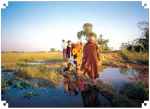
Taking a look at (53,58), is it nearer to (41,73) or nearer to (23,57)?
(41,73)

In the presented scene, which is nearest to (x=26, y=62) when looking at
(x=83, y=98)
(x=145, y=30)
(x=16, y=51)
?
(x=16, y=51)

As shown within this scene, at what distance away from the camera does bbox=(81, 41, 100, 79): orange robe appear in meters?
3.06

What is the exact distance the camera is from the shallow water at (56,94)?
9.95 feet

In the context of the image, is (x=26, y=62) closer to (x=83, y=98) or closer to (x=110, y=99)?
(x=83, y=98)

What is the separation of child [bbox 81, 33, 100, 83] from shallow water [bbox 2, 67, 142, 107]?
8 centimetres

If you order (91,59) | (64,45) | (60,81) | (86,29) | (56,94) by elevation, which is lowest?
(56,94)

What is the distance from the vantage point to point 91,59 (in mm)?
3064

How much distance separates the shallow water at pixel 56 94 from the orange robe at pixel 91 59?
8 centimetres

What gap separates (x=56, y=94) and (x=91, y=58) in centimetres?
45

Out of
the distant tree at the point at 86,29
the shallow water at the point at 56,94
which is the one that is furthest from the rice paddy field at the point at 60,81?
the distant tree at the point at 86,29

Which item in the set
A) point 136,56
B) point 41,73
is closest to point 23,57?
point 41,73

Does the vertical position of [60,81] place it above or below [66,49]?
below

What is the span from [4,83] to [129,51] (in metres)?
1.17

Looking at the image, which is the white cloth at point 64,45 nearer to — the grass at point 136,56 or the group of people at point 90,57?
the group of people at point 90,57
